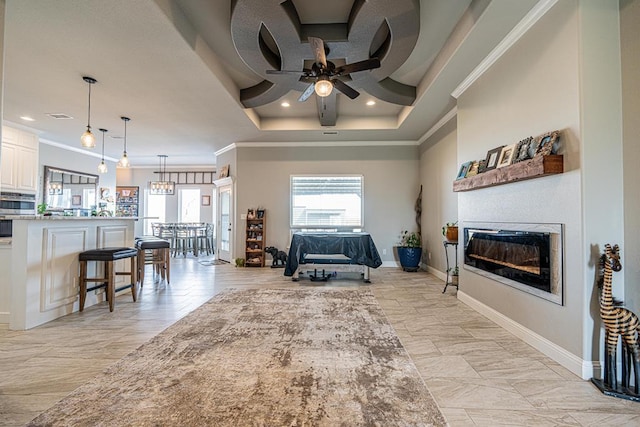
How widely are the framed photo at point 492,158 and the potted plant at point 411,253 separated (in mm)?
3332

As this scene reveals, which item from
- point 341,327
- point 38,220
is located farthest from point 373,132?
point 38,220

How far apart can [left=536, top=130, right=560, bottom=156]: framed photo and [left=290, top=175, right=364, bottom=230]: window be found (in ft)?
15.7

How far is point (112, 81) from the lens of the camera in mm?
4074

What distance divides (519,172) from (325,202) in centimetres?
484

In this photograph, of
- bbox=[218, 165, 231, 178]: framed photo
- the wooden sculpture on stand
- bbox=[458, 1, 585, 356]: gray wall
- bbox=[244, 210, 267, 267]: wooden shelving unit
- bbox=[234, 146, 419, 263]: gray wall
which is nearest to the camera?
the wooden sculpture on stand

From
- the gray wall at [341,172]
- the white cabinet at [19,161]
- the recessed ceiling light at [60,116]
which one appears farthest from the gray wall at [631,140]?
the white cabinet at [19,161]

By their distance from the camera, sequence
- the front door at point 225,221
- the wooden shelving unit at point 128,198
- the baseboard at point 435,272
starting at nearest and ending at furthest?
the baseboard at point 435,272, the front door at point 225,221, the wooden shelving unit at point 128,198

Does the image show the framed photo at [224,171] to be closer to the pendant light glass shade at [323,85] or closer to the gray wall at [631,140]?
the pendant light glass shade at [323,85]

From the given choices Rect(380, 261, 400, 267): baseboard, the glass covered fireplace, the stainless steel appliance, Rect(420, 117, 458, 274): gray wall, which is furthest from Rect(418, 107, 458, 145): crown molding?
the stainless steel appliance

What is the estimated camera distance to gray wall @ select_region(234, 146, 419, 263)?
720cm

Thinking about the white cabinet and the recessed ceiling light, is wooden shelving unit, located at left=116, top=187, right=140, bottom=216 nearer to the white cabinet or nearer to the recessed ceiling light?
the white cabinet

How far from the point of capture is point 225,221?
809 centimetres

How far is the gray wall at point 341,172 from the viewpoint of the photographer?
720 cm

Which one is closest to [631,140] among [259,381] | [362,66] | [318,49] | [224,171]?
[362,66]
